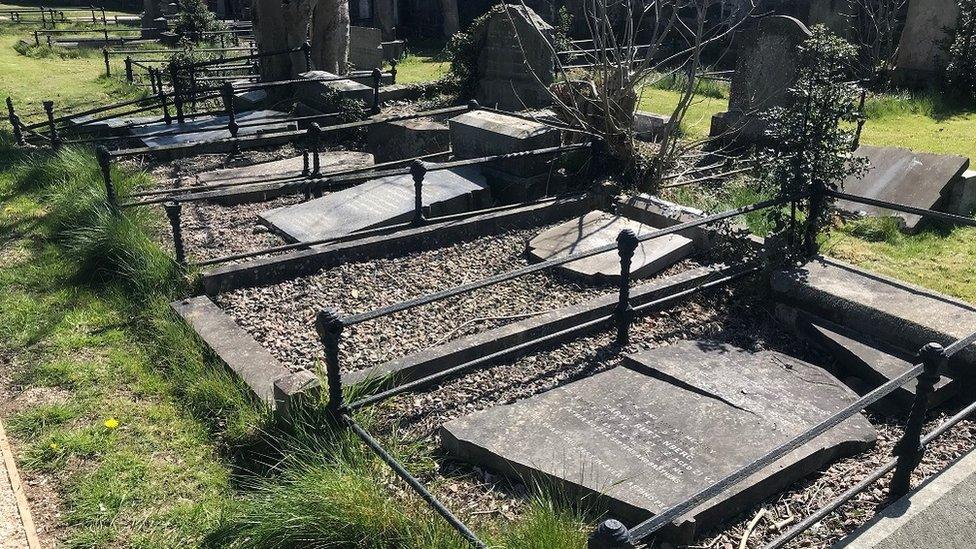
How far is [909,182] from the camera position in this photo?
7.86 metres

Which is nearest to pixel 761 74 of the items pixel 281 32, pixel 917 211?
pixel 917 211

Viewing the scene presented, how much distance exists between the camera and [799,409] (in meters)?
4.41

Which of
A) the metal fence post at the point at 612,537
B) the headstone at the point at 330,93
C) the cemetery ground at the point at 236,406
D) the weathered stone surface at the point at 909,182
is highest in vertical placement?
the headstone at the point at 330,93

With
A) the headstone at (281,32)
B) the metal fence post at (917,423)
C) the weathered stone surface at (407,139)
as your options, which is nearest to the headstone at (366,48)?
the headstone at (281,32)

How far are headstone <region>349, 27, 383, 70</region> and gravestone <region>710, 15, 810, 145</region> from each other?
10.8m

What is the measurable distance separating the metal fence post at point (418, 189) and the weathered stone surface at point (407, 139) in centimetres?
231

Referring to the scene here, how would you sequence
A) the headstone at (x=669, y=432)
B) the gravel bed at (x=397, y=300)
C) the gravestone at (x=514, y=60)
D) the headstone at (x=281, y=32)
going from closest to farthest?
the headstone at (x=669, y=432), the gravel bed at (x=397, y=300), the gravestone at (x=514, y=60), the headstone at (x=281, y=32)

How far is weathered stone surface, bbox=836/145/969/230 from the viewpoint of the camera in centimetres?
761

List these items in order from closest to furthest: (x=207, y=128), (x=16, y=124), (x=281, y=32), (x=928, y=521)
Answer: (x=928, y=521) < (x=207, y=128) < (x=16, y=124) < (x=281, y=32)

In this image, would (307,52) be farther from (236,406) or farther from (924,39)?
(924,39)

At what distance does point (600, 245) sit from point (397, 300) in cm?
184

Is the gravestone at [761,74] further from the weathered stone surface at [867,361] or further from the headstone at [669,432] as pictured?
the headstone at [669,432]

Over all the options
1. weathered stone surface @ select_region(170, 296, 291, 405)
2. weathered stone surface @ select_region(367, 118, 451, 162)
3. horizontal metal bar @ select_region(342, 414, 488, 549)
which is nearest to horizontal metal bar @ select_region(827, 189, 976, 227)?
horizontal metal bar @ select_region(342, 414, 488, 549)

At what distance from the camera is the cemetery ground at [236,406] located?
3.59 meters
